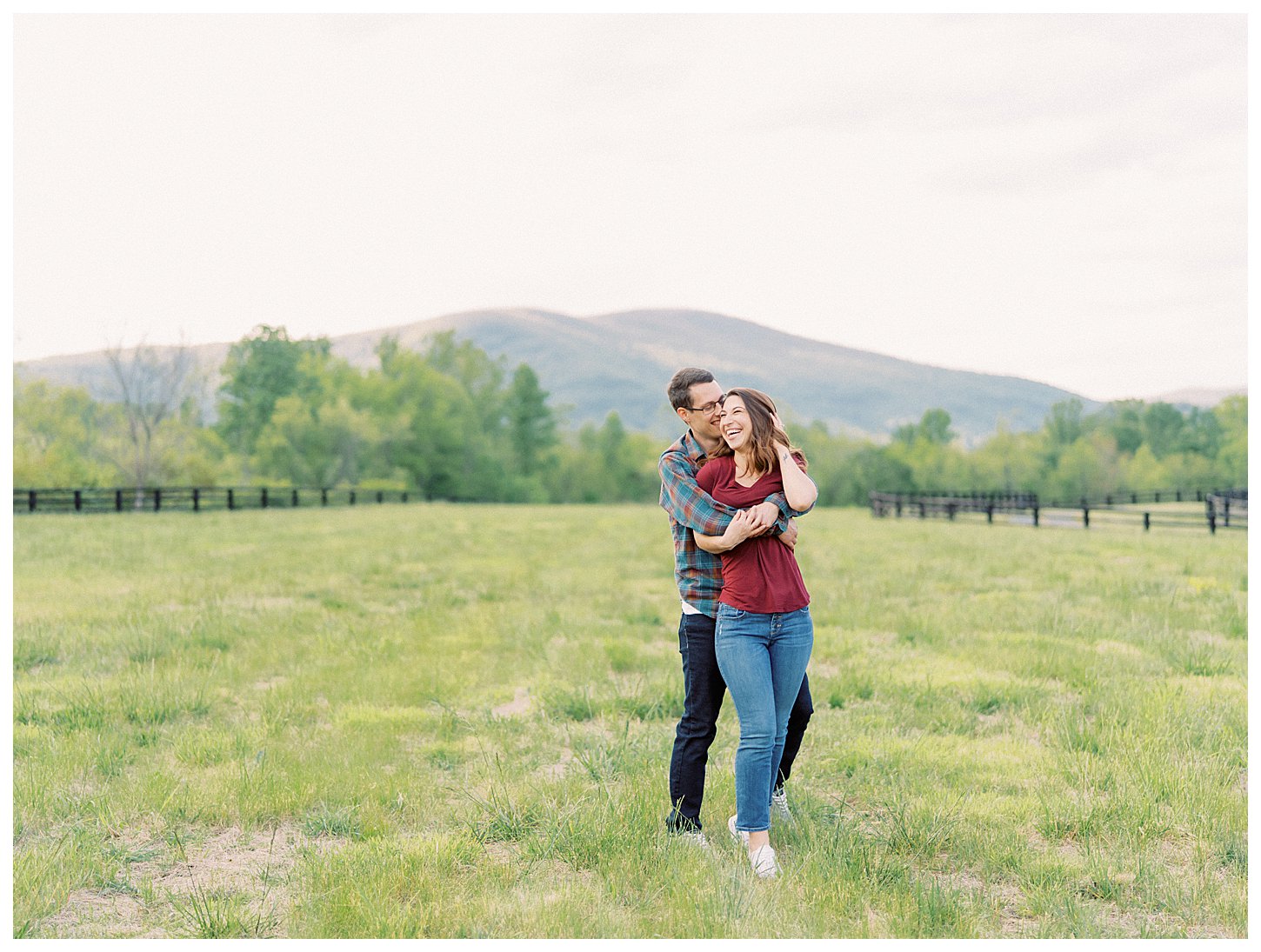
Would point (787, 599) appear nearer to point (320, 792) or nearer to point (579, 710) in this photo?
point (320, 792)

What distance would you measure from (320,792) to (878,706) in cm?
420

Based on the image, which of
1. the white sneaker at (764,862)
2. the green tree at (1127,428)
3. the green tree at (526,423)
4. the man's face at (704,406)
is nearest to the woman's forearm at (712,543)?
the man's face at (704,406)

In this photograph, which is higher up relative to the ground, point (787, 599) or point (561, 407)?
point (561, 407)

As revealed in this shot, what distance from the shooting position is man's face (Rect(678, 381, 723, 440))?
4.57 meters

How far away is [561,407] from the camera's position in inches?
4424

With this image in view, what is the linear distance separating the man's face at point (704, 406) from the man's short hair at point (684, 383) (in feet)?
0.04

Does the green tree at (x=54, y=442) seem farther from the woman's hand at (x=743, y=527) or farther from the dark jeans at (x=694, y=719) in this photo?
the woman's hand at (x=743, y=527)

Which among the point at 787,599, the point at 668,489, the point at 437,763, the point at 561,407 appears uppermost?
the point at 561,407

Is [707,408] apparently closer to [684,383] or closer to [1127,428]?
[684,383]

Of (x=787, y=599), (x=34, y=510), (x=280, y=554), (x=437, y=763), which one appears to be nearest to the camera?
(x=787, y=599)

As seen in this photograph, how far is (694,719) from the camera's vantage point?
15.6 feet

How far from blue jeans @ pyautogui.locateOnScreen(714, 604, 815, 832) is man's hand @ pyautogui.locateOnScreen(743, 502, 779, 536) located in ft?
1.37

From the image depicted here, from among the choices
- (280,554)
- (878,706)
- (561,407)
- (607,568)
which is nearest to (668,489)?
(878,706)

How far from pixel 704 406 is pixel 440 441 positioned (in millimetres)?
85226
